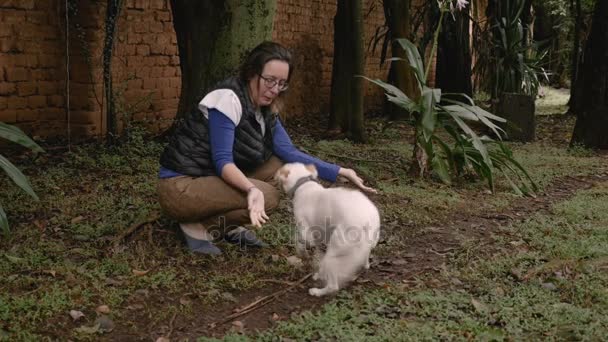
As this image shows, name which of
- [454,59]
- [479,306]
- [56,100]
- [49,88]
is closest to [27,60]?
[49,88]

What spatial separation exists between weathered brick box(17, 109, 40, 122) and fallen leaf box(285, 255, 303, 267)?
4008 millimetres

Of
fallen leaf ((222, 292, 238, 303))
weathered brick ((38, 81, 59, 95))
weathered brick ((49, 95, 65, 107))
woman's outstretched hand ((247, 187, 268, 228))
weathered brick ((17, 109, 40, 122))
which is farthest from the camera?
weathered brick ((49, 95, 65, 107))

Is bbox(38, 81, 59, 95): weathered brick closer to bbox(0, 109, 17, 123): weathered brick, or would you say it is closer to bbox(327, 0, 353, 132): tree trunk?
bbox(0, 109, 17, 123): weathered brick

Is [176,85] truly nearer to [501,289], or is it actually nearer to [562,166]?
[562,166]

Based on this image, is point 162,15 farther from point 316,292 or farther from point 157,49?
point 316,292

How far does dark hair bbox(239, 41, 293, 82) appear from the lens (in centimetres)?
346

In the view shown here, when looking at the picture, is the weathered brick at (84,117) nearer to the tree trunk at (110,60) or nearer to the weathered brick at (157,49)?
the tree trunk at (110,60)

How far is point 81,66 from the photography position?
6934 mm

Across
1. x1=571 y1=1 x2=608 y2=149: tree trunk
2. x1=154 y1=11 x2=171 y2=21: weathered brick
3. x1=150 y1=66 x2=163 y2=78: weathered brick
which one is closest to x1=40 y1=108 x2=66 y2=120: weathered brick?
x1=150 y1=66 x2=163 y2=78: weathered brick

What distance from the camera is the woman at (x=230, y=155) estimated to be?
344 centimetres

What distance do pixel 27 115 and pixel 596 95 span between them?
6.52 m

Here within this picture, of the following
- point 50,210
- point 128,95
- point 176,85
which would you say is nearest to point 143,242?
point 50,210

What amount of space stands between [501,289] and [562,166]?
4117 mm

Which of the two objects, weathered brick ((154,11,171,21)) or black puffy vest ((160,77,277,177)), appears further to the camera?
weathered brick ((154,11,171,21))
